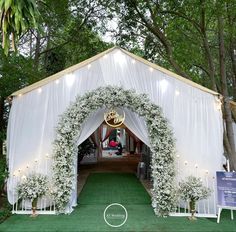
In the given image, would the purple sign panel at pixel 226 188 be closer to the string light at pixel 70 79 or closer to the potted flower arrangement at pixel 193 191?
the potted flower arrangement at pixel 193 191

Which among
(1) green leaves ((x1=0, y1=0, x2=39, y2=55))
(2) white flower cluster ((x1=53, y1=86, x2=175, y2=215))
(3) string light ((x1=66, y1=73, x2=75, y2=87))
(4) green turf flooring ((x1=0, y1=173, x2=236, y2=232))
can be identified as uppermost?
(1) green leaves ((x1=0, y1=0, x2=39, y2=55))

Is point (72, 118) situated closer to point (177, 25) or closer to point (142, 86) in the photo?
point (142, 86)

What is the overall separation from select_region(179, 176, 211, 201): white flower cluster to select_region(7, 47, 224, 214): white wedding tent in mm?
406

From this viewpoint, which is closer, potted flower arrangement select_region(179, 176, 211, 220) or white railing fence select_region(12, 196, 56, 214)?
potted flower arrangement select_region(179, 176, 211, 220)

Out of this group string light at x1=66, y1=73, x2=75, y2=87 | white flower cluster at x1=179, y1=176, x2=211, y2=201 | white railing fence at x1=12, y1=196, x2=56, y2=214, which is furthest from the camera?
string light at x1=66, y1=73, x2=75, y2=87

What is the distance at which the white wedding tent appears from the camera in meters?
6.30

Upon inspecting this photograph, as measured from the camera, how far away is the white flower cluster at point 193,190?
5688mm

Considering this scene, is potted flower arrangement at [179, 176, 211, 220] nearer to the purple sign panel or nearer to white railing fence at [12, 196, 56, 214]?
the purple sign panel

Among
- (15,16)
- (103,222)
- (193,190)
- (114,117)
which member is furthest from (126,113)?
(15,16)

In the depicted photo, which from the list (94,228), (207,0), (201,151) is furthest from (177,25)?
(94,228)

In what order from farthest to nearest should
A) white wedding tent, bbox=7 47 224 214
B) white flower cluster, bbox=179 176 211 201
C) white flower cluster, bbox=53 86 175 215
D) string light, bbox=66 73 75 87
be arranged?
string light, bbox=66 73 75 87, white wedding tent, bbox=7 47 224 214, white flower cluster, bbox=53 86 175 215, white flower cluster, bbox=179 176 211 201

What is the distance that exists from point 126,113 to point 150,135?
2.87ft

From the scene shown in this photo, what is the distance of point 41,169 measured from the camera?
629 centimetres

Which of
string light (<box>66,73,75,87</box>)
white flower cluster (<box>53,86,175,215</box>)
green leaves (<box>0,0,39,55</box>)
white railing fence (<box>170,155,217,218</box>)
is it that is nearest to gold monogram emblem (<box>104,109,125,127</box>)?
white flower cluster (<box>53,86,175,215</box>)
